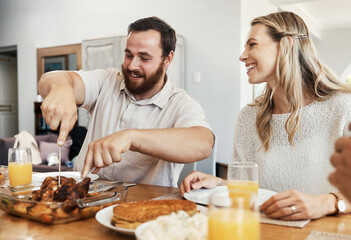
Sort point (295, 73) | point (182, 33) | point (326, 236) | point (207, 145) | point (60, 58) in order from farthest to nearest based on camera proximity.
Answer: point (60, 58)
point (182, 33)
point (295, 73)
point (207, 145)
point (326, 236)

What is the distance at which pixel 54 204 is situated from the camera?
3.16ft

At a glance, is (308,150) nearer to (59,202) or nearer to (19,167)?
(59,202)

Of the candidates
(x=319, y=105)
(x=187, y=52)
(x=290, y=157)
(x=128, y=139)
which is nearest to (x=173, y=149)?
(x=128, y=139)

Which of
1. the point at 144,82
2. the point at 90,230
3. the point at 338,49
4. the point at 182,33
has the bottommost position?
the point at 90,230

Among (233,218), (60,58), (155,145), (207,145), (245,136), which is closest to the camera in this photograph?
(233,218)

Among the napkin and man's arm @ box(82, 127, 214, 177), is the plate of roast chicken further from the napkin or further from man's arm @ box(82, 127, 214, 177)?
the napkin

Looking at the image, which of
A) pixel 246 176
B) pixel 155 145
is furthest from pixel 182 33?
pixel 246 176

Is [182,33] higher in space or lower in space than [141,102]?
higher

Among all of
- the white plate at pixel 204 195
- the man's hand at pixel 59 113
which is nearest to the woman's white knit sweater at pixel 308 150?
the white plate at pixel 204 195

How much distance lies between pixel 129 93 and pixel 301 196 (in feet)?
3.79

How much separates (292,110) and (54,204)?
1.18 m

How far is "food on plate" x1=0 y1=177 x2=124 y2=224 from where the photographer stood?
38.4 inches

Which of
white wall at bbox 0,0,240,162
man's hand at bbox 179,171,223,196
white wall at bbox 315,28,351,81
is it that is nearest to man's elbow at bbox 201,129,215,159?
man's hand at bbox 179,171,223,196

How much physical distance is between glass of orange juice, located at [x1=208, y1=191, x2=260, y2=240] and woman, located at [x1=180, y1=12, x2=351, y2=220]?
982 millimetres
